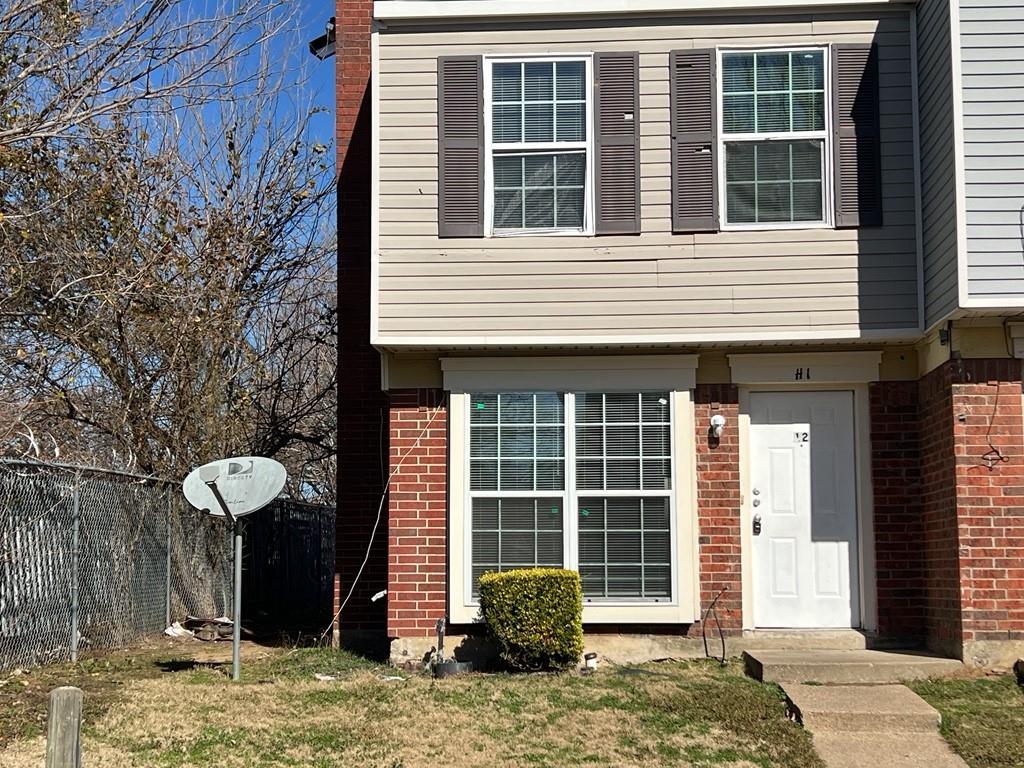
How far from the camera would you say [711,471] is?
9648mm

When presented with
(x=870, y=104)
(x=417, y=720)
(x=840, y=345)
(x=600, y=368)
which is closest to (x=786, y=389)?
(x=840, y=345)

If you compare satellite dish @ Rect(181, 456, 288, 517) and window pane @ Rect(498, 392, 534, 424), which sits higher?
window pane @ Rect(498, 392, 534, 424)

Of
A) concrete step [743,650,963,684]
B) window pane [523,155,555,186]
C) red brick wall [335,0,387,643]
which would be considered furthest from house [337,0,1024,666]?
red brick wall [335,0,387,643]

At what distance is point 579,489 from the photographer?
9.63 meters

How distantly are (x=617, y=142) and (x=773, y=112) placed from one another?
131 centimetres

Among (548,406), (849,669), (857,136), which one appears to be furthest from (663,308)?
(849,669)

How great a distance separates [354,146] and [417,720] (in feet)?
20.3

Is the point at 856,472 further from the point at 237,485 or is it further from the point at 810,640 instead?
the point at 237,485

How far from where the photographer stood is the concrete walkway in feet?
22.3

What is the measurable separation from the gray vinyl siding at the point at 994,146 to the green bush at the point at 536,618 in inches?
148

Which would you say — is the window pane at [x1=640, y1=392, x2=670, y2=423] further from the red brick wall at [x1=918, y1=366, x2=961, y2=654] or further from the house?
the red brick wall at [x1=918, y1=366, x2=961, y2=654]

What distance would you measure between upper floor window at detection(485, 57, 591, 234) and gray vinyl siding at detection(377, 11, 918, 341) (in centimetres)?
17

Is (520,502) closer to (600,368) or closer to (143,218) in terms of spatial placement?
(600,368)

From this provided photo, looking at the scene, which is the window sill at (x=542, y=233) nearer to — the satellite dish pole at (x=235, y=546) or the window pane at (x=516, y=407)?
the window pane at (x=516, y=407)
